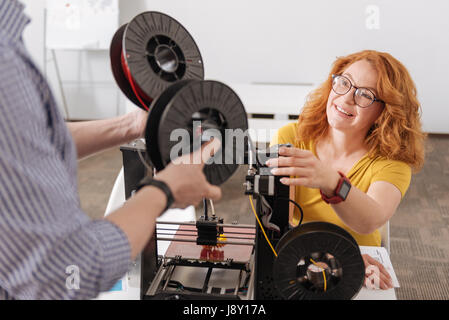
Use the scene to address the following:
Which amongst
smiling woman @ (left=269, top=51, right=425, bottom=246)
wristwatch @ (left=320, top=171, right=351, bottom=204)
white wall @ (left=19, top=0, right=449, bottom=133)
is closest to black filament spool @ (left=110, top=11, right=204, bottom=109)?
wristwatch @ (left=320, top=171, right=351, bottom=204)

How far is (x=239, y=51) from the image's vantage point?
470 centimetres

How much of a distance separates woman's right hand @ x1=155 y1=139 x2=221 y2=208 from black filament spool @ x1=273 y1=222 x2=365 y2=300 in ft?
0.67

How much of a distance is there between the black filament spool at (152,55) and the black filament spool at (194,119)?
0.47 ft

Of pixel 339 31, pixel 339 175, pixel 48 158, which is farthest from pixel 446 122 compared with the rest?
pixel 48 158

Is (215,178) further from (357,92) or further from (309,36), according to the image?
(309,36)

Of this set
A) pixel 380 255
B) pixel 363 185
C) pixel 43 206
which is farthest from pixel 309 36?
pixel 43 206

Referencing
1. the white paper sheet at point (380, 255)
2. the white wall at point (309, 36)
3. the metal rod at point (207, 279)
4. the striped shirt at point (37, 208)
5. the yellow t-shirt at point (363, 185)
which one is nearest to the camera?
the striped shirt at point (37, 208)

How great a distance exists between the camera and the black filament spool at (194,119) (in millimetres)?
727

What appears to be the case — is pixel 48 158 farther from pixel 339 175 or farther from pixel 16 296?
pixel 339 175

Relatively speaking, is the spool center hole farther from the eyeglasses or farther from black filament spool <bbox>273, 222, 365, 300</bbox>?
the eyeglasses

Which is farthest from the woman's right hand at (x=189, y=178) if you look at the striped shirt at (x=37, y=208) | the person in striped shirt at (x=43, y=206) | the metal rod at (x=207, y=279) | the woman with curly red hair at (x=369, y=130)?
the woman with curly red hair at (x=369, y=130)

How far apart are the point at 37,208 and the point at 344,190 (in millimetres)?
697

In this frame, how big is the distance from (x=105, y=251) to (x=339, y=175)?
0.60 meters

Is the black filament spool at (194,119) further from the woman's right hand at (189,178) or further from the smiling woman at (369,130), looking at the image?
the smiling woman at (369,130)
